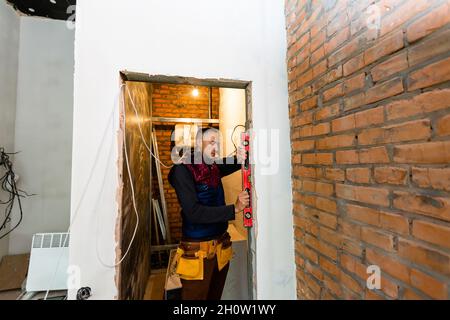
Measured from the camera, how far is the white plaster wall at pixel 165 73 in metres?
1.11

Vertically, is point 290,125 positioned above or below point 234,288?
above

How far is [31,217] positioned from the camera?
261cm

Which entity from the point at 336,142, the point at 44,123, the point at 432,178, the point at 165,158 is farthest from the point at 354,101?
the point at 165,158

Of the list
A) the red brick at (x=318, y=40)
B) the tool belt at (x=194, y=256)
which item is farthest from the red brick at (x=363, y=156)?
the tool belt at (x=194, y=256)

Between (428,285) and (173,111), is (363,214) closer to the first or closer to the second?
(428,285)

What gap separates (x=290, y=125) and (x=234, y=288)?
5.48 ft

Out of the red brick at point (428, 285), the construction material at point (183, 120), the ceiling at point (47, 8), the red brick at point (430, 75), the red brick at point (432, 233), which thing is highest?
the ceiling at point (47, 8)

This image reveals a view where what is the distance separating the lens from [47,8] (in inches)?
101

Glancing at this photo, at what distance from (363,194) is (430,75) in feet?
1.43

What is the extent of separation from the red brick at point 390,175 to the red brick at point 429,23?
0.40 metres

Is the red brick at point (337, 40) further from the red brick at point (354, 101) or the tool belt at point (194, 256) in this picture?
the tool belt at point (194, 256)

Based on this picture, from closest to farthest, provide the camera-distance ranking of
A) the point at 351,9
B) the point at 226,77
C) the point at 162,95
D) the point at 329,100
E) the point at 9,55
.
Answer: the point at 351,9 → the point at 329,100 → the point at 226,77 → the point at 9,55 → the point at 162,95

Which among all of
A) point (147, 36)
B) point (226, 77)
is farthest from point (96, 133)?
point (226, 77)
